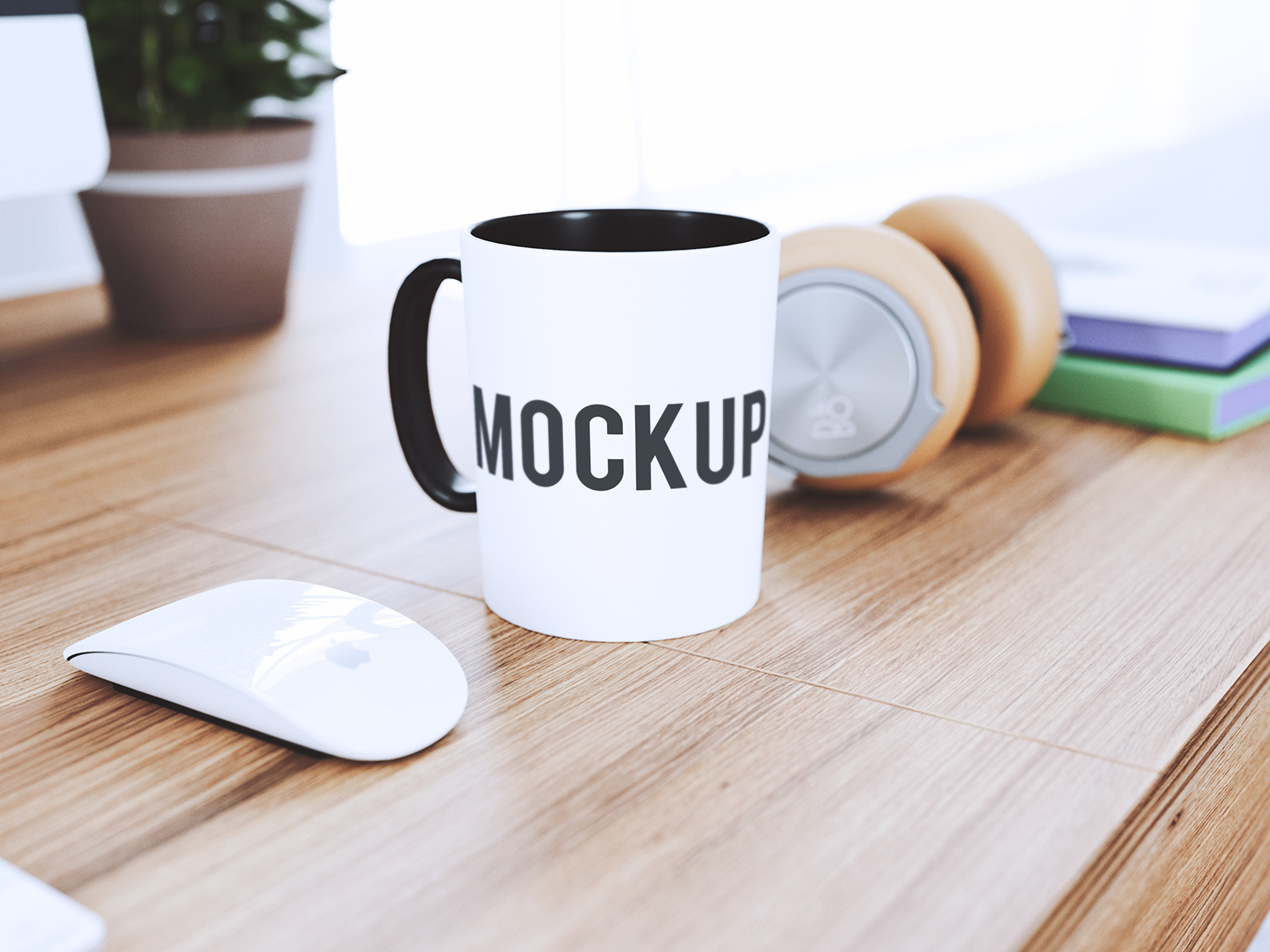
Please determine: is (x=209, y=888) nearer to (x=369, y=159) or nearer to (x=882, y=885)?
(x=882, y=885)

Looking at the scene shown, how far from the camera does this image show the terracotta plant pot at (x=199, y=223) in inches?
32.3

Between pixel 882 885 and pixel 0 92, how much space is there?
647 mm

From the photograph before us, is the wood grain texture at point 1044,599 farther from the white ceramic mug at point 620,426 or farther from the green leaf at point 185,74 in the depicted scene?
the green leaf at point 185,74

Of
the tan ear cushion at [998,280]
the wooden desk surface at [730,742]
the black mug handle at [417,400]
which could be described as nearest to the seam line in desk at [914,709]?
the wooden desk surface at [730,742]

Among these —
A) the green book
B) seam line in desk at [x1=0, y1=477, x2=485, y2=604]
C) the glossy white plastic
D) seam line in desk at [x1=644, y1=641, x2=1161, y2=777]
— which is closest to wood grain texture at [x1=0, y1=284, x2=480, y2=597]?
seam line in desk at [x1=0, y1=477, x2=485, y2=604]

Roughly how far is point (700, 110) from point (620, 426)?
2145mm

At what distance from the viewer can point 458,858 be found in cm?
29

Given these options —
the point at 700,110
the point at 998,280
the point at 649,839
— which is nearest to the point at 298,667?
the point at 649,839

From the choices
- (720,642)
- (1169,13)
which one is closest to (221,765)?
(720,642)

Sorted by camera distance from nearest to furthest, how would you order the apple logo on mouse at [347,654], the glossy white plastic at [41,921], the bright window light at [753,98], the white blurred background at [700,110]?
the glossy white plastic at [41,921] → the apple logo on mouse at [347,654] → the white blurred background at [700,110] → the bright window light at [753,98]

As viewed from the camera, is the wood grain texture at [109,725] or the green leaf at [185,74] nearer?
the wood grain texture at [109,725]

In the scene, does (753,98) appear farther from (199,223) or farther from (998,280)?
(998,280)

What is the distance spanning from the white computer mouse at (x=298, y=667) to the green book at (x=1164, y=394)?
47 centimetres

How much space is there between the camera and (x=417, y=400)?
1.49ft
